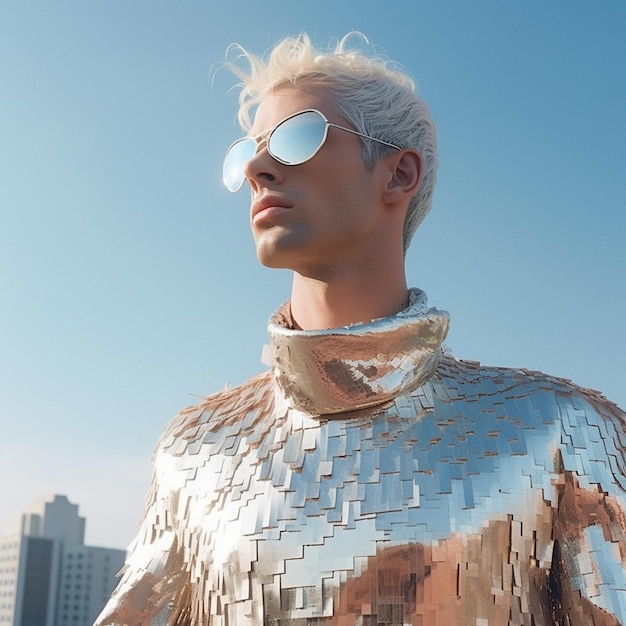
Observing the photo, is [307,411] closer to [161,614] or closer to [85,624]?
[161,614]

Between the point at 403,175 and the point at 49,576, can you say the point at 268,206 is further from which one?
the point at 49,576

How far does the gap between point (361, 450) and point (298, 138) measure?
0.81 m

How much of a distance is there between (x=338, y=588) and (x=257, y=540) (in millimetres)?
245

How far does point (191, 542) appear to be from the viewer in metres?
2.44

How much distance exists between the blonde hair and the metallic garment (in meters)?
0.39

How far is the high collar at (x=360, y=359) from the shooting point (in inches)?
89.9

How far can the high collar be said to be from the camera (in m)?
2.28

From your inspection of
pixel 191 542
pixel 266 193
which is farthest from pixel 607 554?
pixel 266 193

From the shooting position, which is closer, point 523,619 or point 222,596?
point 523,619

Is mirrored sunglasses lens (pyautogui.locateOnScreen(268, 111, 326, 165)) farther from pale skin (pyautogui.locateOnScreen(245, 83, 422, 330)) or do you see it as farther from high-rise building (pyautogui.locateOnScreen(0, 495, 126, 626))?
high-rise building (pyautogui.locateOnScreen(0, 495, 126, 626))

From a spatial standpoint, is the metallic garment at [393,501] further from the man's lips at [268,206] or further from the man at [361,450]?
the man's lips at [268,206]

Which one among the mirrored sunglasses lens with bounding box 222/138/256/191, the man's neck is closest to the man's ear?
the man's neck

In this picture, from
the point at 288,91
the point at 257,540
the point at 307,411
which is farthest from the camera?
the point at 288,91

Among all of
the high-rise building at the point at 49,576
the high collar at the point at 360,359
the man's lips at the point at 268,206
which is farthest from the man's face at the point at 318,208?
the high-rise building at the point at 49,576
